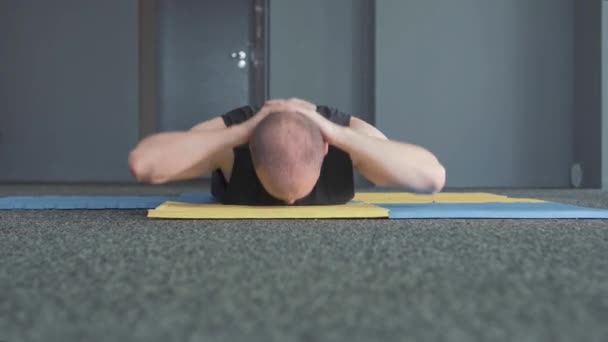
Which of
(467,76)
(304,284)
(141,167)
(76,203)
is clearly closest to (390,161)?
(141,167)

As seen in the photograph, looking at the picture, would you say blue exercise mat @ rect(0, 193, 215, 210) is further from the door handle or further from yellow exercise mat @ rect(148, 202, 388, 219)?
the door handle

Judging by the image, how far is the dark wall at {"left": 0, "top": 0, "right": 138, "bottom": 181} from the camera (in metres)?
4.89

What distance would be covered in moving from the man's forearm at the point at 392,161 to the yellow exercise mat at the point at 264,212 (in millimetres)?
113

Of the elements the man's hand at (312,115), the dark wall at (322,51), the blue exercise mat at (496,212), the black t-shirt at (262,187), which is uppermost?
the dark wall at (322,51)

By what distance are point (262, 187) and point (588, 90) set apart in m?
3.16

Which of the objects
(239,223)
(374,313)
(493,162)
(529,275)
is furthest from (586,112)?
(374,313)

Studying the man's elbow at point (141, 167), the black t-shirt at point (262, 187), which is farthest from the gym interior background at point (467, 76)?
the man's elbow at point (141, 167)

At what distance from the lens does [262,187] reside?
191 centimetres

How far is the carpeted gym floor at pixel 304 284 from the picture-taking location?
0.69 m

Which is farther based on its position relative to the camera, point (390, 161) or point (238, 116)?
point (238, 116)

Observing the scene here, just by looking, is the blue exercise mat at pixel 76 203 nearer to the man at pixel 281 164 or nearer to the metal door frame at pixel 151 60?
the man at pixel 281 164

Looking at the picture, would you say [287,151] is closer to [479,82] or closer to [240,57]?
[479,82]

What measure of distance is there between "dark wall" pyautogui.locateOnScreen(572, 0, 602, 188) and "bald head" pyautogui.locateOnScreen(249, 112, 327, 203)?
3104 millimetres

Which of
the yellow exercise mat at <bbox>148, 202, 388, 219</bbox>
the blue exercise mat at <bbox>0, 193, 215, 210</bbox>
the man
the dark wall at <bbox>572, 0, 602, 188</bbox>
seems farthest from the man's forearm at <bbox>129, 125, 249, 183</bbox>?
the dark wall at <bbox>572, 0, 602, 188</bbox>
